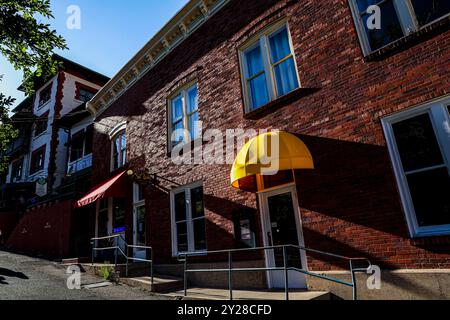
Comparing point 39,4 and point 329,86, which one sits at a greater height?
point 39,4

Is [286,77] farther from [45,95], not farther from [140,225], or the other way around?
[45,95]

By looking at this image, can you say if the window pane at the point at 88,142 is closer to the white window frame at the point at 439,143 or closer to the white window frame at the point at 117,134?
the white window frame at the point at 117,134

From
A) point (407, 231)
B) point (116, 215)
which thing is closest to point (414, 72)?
point (407, 231)

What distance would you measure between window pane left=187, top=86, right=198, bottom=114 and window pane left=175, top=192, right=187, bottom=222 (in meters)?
2.90

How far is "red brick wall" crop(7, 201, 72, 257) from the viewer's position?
1334cm

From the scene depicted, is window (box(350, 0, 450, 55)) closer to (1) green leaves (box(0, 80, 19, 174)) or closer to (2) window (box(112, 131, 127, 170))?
(1) green leaves (box(0, 80, 19, 174))

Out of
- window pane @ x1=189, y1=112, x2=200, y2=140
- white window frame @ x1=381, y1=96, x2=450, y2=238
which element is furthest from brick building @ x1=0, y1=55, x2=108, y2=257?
white window frame @ x1=381, y1=96, x2=450, y2=238

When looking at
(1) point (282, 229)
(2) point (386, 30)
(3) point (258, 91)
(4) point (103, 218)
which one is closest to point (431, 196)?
(1) point (282, 229)

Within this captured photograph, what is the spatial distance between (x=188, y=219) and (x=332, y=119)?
5.21 metres

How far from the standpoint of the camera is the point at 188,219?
8.85m

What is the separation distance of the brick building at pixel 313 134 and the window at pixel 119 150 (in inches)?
79.7

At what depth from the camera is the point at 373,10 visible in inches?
236
